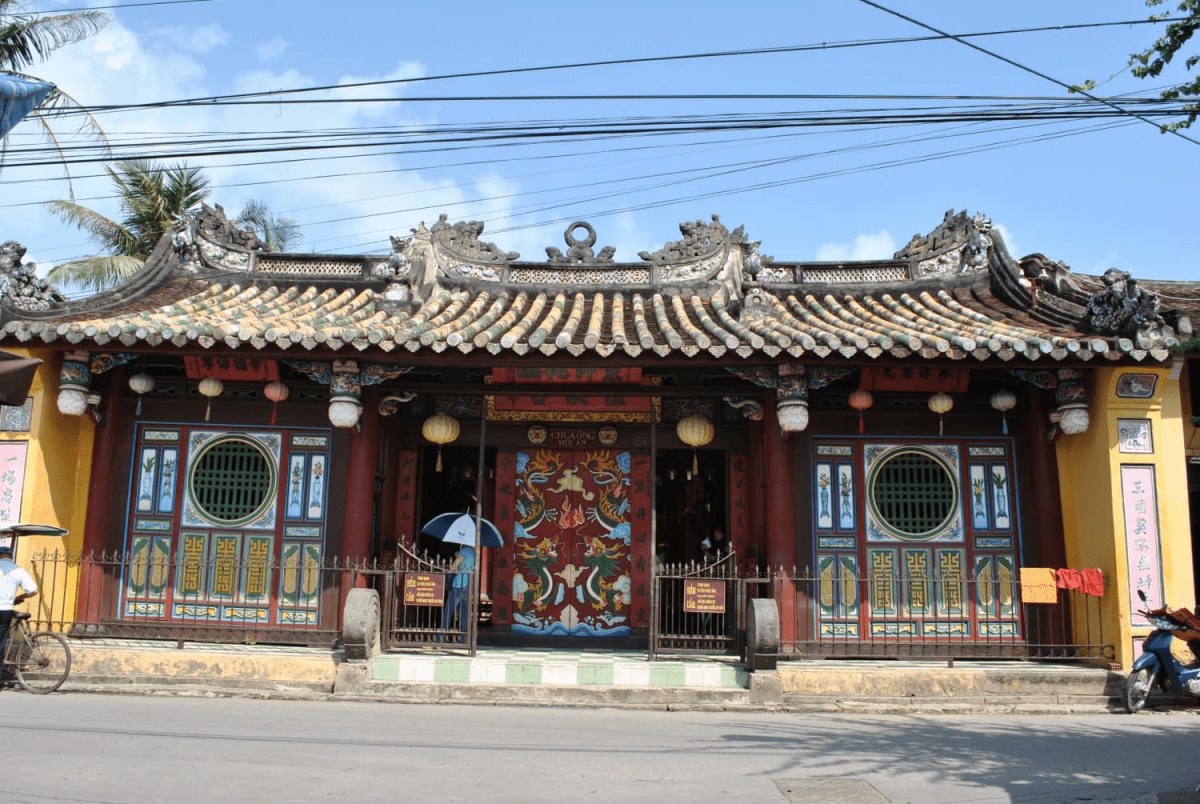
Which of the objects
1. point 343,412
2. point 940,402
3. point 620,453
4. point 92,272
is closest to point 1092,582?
point 940,402

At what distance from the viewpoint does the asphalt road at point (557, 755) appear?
206 inches

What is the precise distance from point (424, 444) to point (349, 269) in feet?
8.92

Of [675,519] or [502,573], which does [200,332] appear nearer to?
[502,573]

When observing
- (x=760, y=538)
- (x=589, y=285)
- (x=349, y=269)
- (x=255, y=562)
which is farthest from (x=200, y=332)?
(x=760, y=538)

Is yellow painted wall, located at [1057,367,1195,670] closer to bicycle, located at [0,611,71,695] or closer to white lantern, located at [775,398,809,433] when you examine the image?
white lantern, located at [775,398,809,433]

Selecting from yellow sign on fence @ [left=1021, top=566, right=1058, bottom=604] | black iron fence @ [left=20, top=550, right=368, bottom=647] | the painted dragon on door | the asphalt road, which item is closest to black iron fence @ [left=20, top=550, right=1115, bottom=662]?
black iron fence @ [left=20, top=550, right=368, bottom=647]

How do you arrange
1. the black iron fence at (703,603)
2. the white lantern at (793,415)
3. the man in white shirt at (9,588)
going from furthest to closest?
the white lantern at (793,415) → the black iron fence at (703,603) → the man in white shirt at (9,588)

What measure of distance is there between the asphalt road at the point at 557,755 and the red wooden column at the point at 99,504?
164 cm

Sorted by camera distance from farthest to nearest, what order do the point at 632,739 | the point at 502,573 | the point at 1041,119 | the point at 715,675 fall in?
the point at 502,573 < the point at 1041,119 < the point at 715,675 < the point at 632,739

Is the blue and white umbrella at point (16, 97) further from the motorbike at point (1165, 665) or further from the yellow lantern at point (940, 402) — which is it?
the motorbike at point (1165, 665)

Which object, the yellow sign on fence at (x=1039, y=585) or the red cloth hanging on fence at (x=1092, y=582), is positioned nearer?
the red cloth hanging on fence at (x=1092, y=582)

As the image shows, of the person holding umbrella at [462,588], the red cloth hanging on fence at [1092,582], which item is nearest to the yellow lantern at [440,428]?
the person holding umbrella at [462,588]

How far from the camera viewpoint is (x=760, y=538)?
10.3m

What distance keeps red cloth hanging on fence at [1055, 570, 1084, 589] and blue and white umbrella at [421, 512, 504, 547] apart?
5526 mm
